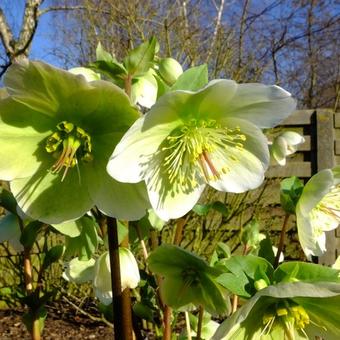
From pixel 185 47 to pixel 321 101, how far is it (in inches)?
177

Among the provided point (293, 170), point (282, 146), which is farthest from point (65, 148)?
point (293, 170)

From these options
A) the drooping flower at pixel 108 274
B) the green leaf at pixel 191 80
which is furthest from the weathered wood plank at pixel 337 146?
the green leaf at pixel 191 80

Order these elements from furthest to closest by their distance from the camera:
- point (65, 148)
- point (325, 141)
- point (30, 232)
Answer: point (325, 141) < point (30, 232) < point (65, 148)

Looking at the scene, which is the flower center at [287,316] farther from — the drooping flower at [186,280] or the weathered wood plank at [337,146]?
the weathered wood plank at [337,146]

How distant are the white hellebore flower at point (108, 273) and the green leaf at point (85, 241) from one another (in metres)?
0.02

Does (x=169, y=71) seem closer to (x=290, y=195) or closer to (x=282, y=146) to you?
(x=290, y=195)

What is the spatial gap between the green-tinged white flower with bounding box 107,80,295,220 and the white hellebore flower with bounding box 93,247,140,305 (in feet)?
0.37

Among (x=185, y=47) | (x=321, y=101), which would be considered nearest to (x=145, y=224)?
(x=185, y=47)

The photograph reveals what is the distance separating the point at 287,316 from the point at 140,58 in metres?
0.27

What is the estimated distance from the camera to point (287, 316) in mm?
481

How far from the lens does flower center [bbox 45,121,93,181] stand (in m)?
0.44

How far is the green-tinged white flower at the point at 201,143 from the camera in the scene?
1.40 feet

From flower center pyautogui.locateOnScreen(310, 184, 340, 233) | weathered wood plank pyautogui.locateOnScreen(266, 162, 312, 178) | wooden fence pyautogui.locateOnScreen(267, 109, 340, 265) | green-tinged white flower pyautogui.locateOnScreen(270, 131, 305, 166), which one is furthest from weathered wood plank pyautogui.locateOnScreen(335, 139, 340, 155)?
flower center pyautogui.locateOnScreen(310, 184, 340, 233)

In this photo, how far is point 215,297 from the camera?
535mm
